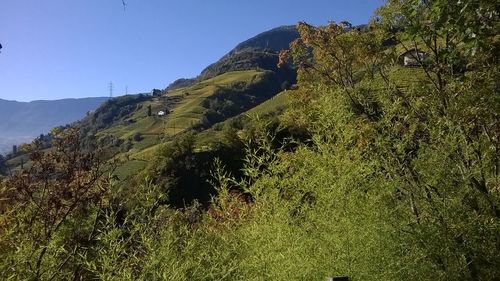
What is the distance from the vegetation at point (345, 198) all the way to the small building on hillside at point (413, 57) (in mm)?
116

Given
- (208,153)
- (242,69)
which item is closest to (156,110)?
(242,69)

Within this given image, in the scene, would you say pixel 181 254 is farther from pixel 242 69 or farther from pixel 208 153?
pixel 242 69

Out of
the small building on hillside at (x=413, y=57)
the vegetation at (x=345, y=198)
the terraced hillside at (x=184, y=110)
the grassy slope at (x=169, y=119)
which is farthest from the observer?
the terraced hillside at (x=184, y=110)

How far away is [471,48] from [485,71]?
7.53 ft

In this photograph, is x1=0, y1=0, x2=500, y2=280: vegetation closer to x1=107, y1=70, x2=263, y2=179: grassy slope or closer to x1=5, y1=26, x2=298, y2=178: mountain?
x1=5, y1=26, x2=298, y2=178: mountain

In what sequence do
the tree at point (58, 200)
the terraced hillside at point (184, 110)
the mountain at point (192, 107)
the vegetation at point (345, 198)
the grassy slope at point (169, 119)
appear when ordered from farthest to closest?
the terraced hillside at point (184, 110) → the mountain at point (192, 107) → the grassy slope at point (169, 119) → the tree at point (58, 200) → the vegetation at point (345, 198)

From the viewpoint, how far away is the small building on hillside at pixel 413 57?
7.32 metres

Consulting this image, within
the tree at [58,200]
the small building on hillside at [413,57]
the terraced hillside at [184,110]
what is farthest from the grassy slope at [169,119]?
the tree at [58,200]

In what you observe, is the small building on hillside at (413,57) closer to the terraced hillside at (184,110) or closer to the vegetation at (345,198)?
the vegetation at (345,198)

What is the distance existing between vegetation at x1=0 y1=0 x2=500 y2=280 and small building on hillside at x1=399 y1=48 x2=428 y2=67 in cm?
12

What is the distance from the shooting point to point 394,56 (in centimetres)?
845

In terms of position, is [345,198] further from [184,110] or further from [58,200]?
[184,110]

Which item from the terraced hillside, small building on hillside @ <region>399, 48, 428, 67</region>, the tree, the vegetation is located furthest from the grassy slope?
the vegetation

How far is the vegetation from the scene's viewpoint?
4344mm
